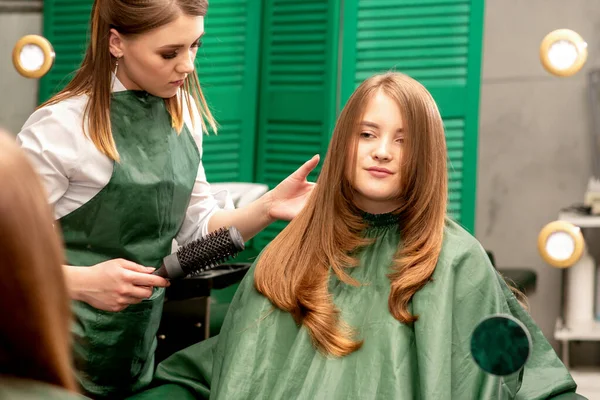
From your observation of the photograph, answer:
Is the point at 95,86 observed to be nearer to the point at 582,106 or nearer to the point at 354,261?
the point at 354,261

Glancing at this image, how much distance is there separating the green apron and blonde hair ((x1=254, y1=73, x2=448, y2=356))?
26 centimetres

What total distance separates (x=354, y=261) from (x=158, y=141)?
516mm

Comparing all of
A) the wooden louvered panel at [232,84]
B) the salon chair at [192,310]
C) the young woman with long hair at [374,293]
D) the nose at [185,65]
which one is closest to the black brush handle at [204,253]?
the young woman with long hair at [374,293]

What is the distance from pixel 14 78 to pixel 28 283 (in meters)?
3.80

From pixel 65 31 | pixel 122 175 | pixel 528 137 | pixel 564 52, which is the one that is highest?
pixel 65 31

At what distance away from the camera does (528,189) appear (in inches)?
158

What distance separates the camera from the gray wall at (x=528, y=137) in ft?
12.9

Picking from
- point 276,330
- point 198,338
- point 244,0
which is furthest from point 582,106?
point 276,330

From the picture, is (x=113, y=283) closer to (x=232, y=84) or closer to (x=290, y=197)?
(x=290, y=197)

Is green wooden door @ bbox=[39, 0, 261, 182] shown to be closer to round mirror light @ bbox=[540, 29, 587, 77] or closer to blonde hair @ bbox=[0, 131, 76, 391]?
round mirror light @ bbox=[540, 29, 587, 77]

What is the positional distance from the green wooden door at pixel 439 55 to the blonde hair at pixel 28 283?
2573 mm

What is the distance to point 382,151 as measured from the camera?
6.13ft

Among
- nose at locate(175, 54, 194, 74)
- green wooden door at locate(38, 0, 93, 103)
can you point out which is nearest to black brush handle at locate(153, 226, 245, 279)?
nose at locate(175, 54, 194, 74)

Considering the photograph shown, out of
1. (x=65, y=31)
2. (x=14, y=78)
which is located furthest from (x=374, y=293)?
(x=14, y=78)
